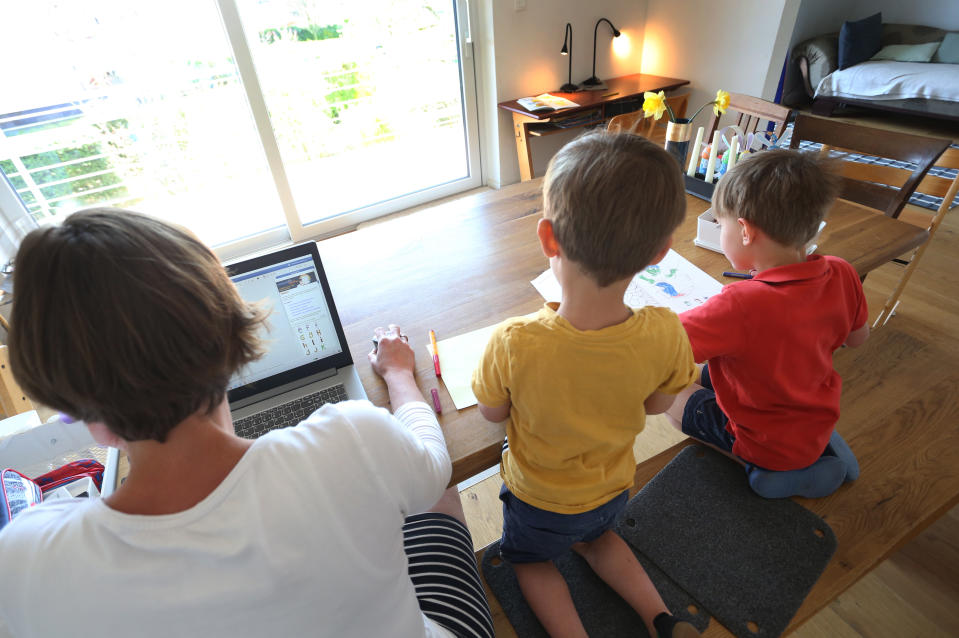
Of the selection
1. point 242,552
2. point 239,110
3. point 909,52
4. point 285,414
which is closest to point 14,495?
point 285,414

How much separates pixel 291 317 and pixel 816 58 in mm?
6413

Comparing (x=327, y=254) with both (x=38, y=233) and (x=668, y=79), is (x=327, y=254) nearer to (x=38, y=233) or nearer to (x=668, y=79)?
(x=38, y=233)

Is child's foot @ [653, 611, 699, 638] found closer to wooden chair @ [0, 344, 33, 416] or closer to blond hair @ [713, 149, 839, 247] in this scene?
blond hair @ [713, 149, 839, 247]

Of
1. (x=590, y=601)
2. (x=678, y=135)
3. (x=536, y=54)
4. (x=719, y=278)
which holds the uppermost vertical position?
(x=536, y=54)

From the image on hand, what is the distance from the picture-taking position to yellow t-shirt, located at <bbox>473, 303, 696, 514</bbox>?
0.69 meters

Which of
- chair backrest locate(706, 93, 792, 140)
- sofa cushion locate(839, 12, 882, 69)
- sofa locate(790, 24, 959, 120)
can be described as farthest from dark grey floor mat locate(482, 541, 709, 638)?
sofa cushion locate(839, 12, 882, 69)

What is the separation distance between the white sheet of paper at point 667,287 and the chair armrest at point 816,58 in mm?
5481

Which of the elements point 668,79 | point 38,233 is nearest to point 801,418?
point 38,233

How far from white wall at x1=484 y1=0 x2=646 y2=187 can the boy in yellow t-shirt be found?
3.01m

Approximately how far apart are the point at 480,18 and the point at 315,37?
1.12 m

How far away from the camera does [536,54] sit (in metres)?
3.39

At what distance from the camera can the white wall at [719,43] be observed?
125 inches

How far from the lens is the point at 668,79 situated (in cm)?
378

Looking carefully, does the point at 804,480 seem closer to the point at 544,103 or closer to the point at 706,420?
the point at 706,420
